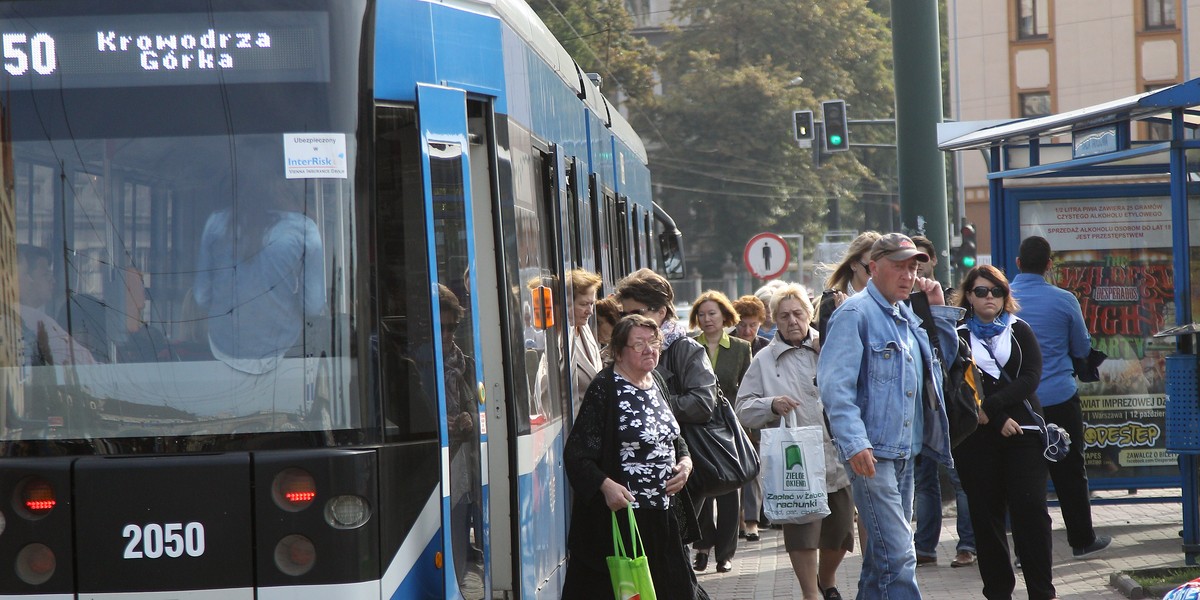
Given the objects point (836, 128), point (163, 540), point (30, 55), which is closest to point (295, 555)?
point (163, 540)

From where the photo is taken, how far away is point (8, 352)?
15.9 ft

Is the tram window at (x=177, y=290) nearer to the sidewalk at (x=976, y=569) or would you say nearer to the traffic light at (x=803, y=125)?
the sidewalk at (x=976, y=569)

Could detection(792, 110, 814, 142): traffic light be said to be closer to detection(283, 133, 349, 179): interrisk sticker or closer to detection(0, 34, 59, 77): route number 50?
detection(283, 133, 349, 179): interrisk sticker

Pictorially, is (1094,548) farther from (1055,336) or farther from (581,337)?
(581,337)

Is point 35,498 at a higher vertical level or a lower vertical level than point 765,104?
lower

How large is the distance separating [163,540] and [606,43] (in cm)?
3494

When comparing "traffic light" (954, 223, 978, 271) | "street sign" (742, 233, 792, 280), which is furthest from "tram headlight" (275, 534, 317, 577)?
"street sign" (742, 233, 792, 280)

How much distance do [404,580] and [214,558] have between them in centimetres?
62

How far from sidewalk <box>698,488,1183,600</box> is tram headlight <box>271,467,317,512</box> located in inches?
174

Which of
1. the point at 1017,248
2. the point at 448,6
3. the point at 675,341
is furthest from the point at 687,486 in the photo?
the point at 1017,248

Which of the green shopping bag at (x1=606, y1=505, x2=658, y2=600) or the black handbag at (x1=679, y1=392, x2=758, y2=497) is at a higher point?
the black handbag at (x1=679, y1=392, x2=758, y2=497)

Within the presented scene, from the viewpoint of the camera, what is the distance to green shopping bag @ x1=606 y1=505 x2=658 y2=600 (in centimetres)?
596

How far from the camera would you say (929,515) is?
9414 mm

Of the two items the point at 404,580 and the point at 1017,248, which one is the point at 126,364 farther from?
the point at 1017,248
